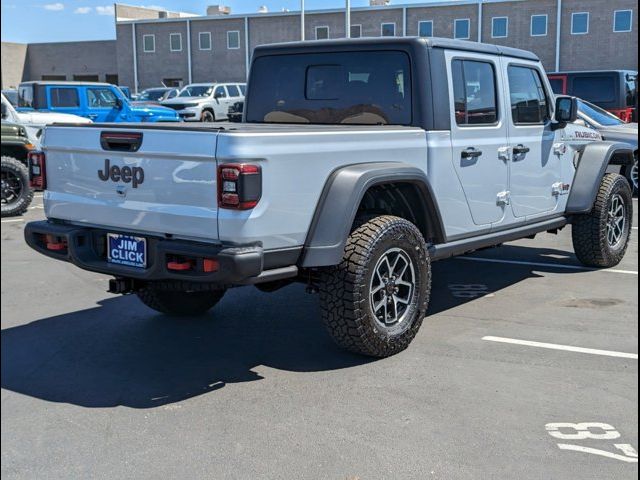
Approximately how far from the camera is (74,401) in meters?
4.32

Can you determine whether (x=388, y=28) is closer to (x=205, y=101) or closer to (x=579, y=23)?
(x=579, y=23)

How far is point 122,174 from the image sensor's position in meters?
4.58

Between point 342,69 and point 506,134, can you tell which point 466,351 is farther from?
point 342,69

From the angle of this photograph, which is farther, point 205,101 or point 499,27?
point 499,27

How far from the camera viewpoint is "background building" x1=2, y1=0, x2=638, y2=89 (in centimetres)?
4512

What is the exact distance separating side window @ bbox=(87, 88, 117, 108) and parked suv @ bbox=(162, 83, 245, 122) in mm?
8423

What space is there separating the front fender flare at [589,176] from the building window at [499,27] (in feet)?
136

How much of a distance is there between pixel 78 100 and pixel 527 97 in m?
14.4

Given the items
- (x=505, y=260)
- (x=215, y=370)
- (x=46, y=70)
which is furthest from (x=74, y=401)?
(x=46, y=70)

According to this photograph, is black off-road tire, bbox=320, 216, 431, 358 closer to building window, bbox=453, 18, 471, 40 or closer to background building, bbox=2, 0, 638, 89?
background building, bbox=2, 0, 638, 89

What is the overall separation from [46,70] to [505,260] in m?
62.5

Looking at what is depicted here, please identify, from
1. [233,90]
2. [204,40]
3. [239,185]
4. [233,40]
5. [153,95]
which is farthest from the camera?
[204,40]

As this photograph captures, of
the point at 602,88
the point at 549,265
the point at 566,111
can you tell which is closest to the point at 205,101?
the point at 602,88

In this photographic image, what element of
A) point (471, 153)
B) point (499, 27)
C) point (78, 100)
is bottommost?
point (471, 153)
